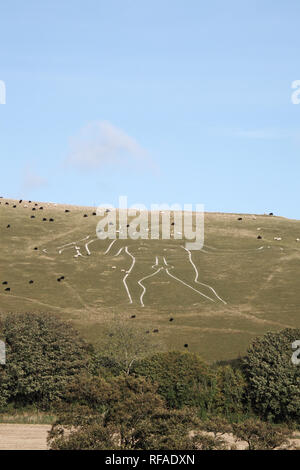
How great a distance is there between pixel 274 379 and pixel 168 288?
72513mm

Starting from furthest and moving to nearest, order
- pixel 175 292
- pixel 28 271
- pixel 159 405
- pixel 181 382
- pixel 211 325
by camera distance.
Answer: pixel 28 271 < pixel 175 292 < pixel 211 325 < pixel 181 382 < pixel 159 405

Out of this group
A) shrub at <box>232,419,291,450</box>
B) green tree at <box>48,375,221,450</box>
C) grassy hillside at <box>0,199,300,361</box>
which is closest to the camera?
green tree at <box>48,375,221,450</box>

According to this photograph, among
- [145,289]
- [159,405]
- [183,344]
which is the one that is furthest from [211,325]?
[159,405]

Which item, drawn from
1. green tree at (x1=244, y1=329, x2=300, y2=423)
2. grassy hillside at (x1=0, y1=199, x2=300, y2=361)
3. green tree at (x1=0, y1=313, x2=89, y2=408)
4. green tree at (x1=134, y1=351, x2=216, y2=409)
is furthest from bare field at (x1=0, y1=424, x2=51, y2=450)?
grassy hillside at (x1=0, y1=199, x2=300, y2=361)

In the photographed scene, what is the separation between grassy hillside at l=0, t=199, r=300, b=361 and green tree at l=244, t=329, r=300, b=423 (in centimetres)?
2536

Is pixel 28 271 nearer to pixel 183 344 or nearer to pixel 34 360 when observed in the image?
pixel 183 344

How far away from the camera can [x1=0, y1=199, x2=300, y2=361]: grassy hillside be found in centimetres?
13762

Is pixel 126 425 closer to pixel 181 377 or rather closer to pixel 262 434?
pixel 262 434

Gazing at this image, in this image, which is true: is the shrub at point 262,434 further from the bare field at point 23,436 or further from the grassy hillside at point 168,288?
the grassy hillside at point 168,288

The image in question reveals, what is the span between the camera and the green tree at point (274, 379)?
88.2 metres

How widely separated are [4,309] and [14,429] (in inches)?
2468

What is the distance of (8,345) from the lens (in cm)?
9656

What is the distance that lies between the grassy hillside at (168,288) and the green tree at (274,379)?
25.4 meters

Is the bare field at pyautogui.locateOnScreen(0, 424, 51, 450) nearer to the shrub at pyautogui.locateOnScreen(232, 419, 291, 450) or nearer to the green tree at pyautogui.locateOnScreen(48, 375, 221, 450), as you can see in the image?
the green tree at pyautogui.locateOnScreen(48, 375, 221, 450)
